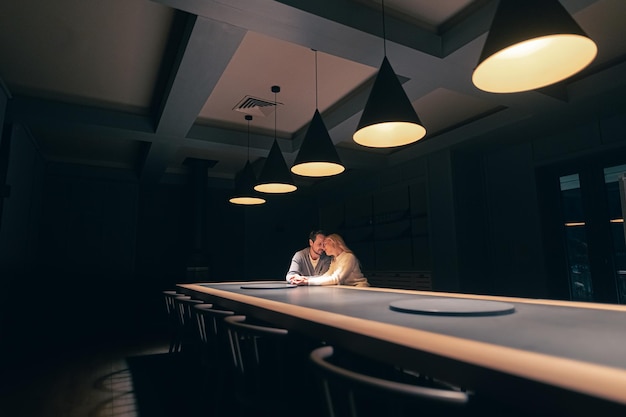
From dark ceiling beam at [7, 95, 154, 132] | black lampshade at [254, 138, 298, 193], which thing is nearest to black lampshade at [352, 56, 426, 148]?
black lampshade at [254, 138, 298, 193]

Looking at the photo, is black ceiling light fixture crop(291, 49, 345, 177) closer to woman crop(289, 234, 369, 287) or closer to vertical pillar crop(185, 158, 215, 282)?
woman crop(289, 234, 369, 287)

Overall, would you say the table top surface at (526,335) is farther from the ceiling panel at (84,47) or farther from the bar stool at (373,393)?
the ceiling panel at (84,47)

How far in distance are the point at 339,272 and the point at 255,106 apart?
231cm

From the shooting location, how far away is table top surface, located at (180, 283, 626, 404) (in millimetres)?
734

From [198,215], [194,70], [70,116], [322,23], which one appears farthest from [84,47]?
[198,215]

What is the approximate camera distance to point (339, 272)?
373 cm

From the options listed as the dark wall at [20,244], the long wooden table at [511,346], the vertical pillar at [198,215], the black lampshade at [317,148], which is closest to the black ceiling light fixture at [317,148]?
the black lampshade at [317,148]

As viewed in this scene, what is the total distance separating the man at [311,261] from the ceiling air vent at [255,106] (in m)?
1.63

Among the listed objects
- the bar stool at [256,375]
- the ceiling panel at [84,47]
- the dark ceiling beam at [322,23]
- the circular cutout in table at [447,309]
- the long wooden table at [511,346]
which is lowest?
the bar stool at [256,375]

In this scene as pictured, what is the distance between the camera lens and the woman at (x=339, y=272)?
359 cm

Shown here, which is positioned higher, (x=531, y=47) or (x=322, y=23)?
(x=322, y=23)

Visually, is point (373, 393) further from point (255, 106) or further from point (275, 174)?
point (255, 106)

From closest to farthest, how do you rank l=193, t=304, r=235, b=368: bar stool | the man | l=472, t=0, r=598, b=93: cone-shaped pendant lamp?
l=472, t=0, r=598, b=93: cone-shaped pendant lamp, l=193, t=304, r=235, b=368: bar stool, the man

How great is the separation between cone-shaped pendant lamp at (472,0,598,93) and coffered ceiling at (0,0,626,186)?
1.08 m
